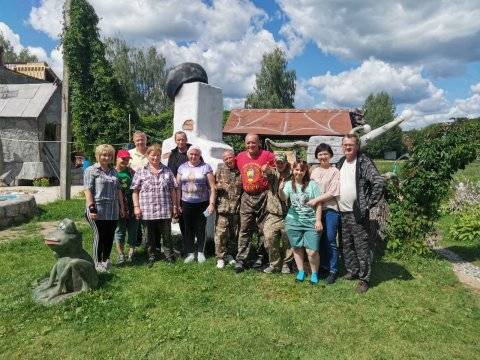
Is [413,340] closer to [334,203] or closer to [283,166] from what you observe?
[334,203]

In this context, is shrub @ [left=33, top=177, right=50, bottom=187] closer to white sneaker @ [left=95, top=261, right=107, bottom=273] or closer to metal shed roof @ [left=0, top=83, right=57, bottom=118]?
metal shed roof @ [left=0, top=83, right=57, bottom=118]

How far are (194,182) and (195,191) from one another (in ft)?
0.37

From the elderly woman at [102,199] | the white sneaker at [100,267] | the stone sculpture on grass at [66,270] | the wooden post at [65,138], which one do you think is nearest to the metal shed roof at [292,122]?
the wooden post at [65,138]

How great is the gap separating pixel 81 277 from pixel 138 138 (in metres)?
1.94

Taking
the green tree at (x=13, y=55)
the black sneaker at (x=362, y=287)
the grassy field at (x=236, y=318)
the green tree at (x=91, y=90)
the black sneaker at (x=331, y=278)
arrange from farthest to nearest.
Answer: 1. the green tree at (x=13, y=55)
2. the green tree at (x=91, y=90)
3. the black sneaker at (x=331, y=278)
4. the black sneaker at (x=362, y=287)
5. the grassy field at (x=236, y=318)

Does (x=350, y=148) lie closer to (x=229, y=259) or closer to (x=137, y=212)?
(x=229, y=259)

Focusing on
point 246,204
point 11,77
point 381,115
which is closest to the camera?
point 246,204

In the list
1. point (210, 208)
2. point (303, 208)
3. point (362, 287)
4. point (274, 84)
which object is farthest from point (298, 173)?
point (274, 84)

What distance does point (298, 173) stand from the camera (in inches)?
171

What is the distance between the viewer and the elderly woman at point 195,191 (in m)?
4.81

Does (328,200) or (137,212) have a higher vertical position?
(328,200)

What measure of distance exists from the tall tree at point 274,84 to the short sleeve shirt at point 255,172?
30388 mm

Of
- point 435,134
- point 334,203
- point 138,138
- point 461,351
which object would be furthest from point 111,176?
point 435,134

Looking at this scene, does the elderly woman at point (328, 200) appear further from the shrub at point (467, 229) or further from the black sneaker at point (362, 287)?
the shrub at point (467, 229)
